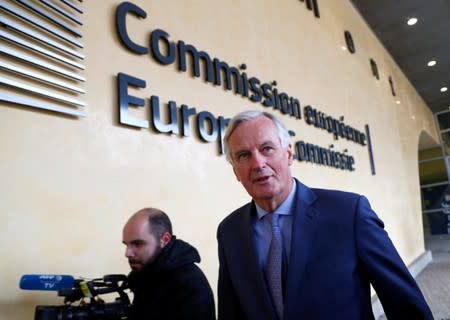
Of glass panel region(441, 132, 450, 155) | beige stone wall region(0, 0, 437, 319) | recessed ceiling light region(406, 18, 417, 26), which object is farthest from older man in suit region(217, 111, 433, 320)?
glass panel region(441, 132, 450, 155)

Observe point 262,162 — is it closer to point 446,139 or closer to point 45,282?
point 45,282

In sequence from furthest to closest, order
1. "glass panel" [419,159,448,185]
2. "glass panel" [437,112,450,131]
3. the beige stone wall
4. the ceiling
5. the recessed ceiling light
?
"glass panel" [437,112,450,131] → "glass panel" [419,159,448,185] → the recessed ceiling light → the ceiling → the beige stone wall

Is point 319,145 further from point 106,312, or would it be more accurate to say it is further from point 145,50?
point 106,312

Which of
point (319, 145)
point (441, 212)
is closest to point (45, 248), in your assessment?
point (319, 145)

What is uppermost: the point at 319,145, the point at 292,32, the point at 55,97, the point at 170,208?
the point at 292,32

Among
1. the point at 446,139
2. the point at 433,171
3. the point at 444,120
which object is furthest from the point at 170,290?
the point at 444,120

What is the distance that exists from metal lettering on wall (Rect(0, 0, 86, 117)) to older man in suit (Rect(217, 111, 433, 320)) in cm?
81

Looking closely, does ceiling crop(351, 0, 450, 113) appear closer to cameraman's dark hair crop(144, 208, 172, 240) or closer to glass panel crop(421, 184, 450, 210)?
glass panel crop(421, 184, 450, 210)

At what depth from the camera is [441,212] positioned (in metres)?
12.4

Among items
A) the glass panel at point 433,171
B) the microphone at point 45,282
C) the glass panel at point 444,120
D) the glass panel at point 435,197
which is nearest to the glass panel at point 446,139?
the glass panel at point 444,120

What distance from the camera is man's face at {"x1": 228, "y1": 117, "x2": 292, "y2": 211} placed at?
106 cm

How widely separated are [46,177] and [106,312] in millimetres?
607

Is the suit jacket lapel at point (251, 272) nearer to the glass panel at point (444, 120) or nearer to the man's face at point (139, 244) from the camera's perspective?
the man's face at point (139, 244)

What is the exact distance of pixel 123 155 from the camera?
5.49 feet
